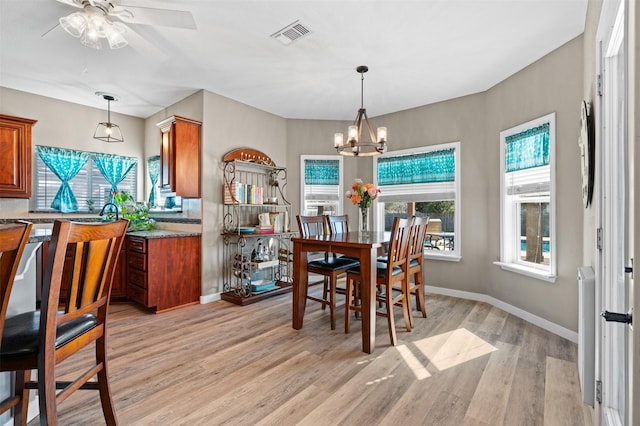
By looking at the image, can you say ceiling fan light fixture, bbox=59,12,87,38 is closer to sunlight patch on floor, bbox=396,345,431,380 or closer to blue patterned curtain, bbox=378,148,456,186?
sunlight patch on floor, bbox=396,345,431,380

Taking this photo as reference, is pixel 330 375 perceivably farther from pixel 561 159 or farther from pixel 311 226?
pixel 561 159

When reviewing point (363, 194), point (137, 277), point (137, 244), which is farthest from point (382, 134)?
point (137, 277)

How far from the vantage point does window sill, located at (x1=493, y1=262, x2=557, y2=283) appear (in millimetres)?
2908

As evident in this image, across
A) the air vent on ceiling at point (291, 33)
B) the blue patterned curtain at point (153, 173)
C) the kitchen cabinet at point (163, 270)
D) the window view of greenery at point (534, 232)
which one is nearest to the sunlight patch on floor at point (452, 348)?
the window view of greenery at point (534, 232)

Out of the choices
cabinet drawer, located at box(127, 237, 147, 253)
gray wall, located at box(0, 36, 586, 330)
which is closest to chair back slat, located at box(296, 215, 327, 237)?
gray wall, located at box(0, 36, 586, 330)

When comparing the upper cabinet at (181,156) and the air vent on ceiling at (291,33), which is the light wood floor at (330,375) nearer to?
the upper cabinet at (181,156)

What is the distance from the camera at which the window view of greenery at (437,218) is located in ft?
14.0

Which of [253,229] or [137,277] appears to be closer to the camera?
[137,277]

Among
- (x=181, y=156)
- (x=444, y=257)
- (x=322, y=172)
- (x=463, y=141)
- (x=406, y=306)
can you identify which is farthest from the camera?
(x=322, y=172)

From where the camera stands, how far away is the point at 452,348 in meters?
2.54

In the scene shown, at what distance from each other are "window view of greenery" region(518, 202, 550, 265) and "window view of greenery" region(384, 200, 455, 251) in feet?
3.04

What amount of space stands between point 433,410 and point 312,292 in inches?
104

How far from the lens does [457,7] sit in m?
2.32

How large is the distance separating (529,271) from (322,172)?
3139 mm
